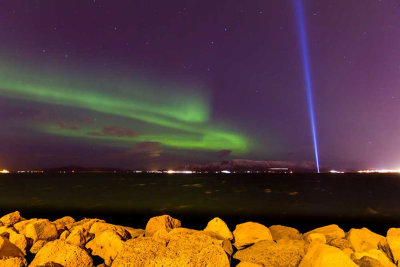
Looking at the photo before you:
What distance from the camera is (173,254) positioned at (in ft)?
26.1

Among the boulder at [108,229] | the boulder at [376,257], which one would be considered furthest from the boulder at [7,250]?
the boulder at [376,257]

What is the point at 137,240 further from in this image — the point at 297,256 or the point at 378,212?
the point at 378,212

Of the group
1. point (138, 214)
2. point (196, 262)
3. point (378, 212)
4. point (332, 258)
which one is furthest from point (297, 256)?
A: point (378, 212)

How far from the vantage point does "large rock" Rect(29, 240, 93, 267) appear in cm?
834

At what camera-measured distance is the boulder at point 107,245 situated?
32.3 ft

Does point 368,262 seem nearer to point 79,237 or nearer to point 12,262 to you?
point 79,237

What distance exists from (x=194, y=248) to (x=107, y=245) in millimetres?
3472

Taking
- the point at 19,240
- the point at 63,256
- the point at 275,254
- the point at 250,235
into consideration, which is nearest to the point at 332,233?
the point at 250,235

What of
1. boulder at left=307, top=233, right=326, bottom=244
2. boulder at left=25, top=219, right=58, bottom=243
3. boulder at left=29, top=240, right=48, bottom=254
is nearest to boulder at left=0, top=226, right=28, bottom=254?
boulder at left=29, top=240, right=48, bottom=254

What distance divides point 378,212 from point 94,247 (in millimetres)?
31748

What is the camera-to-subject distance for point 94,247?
33.5ft

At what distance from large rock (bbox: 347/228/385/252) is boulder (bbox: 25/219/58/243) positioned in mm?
10755

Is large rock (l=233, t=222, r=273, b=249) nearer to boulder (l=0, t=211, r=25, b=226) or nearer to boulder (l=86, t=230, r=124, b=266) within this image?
boulder (l=86, t=230, r=124, b=266)

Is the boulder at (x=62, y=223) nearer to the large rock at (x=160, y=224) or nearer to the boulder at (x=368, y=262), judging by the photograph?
the large rock at (x=160, y=224)
